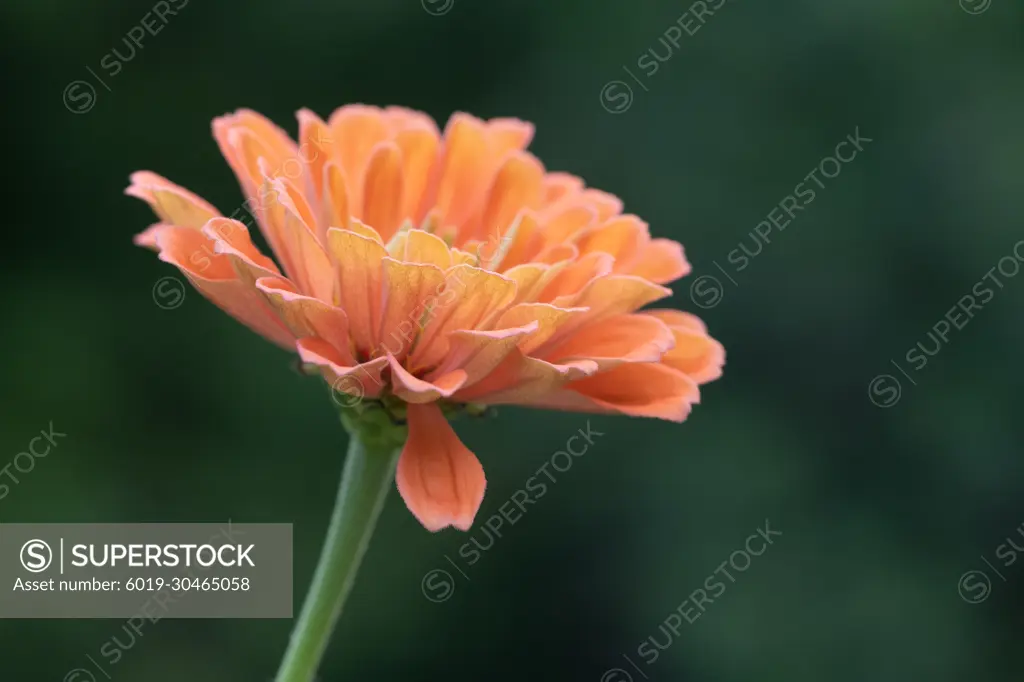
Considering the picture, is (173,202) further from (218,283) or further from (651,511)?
(651,511)

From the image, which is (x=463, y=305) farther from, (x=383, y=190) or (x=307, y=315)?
(x=383, y=190)

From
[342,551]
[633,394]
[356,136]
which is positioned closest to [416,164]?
[356,136]

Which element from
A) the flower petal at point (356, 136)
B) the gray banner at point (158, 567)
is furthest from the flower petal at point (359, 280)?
the gray banner at point (158, 567)

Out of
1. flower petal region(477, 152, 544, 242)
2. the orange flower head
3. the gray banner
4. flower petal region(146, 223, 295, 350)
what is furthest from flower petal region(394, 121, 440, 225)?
the gray banner

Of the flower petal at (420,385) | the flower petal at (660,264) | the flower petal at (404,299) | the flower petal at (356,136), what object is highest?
the flower petal at (660,264)

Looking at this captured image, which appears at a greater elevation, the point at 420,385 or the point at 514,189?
the point at 514,189

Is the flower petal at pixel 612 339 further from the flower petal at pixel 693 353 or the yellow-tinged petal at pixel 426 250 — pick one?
the yellow-tinged petal at pixel 426 250
